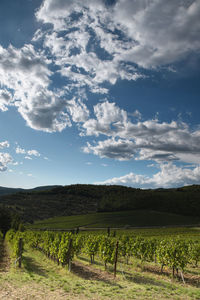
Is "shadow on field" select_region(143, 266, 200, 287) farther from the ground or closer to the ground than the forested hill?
closer to the ground

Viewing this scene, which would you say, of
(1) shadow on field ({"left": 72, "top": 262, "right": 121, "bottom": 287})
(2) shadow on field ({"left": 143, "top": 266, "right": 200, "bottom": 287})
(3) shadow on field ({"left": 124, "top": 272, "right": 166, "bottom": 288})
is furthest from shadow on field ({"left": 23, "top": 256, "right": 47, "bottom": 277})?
(2) shadow on field ({"left": 143, "top": 266, "right": 200, "bottom": 287})

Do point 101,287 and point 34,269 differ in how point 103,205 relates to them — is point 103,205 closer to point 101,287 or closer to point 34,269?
point 34,269

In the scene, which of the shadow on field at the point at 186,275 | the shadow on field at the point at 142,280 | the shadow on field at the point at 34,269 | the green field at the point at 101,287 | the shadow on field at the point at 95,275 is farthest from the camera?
the shadow on field at the point at 34,269

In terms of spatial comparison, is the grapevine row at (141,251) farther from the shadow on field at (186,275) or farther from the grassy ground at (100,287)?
the grassy ground at (100,287)

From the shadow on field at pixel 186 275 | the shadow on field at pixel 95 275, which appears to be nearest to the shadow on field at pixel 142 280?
the shadow on field at pixel 95 275

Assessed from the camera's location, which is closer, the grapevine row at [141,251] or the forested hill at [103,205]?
the grapevine row at [141,251]

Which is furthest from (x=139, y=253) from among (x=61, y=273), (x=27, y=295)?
(x=27, y=295)

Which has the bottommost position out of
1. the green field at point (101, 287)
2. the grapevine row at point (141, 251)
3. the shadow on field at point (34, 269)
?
the shadow on field at point (34, 269)

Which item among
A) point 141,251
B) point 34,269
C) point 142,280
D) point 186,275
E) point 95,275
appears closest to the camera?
point 142,280

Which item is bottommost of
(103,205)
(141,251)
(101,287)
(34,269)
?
(34,269)

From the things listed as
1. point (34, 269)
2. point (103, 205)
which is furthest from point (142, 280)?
point (103, 205)

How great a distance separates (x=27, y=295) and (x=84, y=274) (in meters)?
6.44

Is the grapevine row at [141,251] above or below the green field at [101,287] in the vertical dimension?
above

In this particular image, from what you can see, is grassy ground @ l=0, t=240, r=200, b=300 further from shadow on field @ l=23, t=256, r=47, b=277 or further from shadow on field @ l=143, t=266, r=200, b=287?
shadow on field @ l=23, t=256, r=47, b=277
